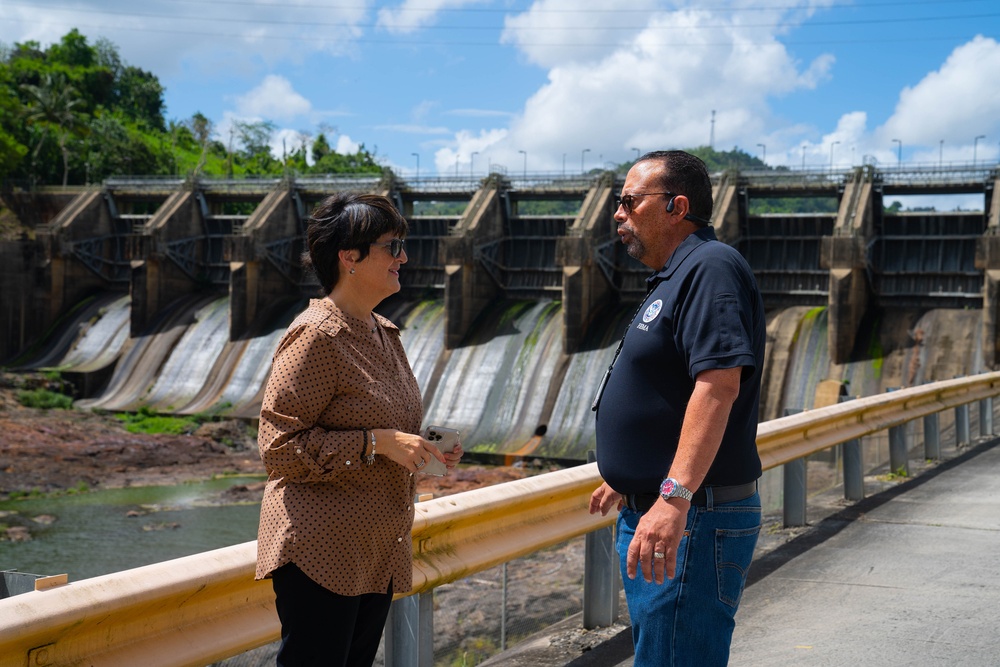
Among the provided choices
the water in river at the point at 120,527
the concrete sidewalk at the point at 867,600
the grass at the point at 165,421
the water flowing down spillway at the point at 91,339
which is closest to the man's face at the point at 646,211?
the concrete sidewalk at the point at 867,600

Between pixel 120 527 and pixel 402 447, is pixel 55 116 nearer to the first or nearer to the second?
pixel 120 527

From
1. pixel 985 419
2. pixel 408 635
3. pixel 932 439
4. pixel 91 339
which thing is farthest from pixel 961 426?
pixel 91 339

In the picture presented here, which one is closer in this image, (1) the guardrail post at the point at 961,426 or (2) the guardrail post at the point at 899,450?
(2) the guardrail post at the point at 899,450

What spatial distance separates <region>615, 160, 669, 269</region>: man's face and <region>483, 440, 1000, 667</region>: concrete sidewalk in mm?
2258

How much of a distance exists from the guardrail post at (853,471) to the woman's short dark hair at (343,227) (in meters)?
6.54

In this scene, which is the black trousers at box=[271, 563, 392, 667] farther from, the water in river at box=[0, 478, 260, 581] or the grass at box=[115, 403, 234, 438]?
the grass at box=[115, 403, 234, 438]

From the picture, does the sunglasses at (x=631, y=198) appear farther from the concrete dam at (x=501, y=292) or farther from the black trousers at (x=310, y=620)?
the concrete dam at (x=501, y=292)

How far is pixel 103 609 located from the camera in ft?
9.48

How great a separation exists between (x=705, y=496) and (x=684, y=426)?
287 mm

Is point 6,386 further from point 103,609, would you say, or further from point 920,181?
point 103,609

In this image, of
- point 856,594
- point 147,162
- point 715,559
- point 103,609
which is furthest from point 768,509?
point 147,162

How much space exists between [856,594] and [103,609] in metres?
4.31

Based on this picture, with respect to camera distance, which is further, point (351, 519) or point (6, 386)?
point (6, 386)

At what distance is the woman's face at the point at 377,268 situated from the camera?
122 inches
